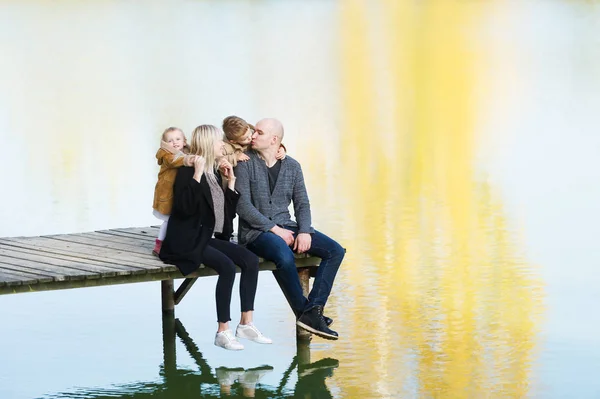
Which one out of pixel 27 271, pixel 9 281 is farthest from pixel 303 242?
pixel 9 281

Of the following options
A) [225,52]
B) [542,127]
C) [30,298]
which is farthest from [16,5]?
[30,298]

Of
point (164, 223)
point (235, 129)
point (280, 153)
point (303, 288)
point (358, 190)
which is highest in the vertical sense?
point (235, 129)

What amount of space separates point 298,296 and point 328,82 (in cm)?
1821

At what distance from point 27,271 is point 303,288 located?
6.07 ft

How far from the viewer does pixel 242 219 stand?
368 inches

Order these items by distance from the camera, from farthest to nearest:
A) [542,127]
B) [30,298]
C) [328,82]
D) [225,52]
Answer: [225,52]
[328,82]
[542,127]
[30,298]

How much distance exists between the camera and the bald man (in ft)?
30.3

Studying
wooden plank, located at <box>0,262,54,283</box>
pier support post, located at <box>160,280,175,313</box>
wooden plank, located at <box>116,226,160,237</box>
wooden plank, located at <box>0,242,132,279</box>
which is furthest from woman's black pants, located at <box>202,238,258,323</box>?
pier support post, located at <box>160,280,175,313</box>

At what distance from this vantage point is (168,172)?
919cm

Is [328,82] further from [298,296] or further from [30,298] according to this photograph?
[298,296]

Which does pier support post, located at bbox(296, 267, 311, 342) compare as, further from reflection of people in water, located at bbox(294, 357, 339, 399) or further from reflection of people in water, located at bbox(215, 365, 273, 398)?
reflection of people in water, located at bbox(215, 365, 273, 398)

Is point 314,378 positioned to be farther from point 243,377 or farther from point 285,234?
point 285,234

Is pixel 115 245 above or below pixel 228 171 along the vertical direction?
below

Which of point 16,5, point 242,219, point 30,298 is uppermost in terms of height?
point 16,5
